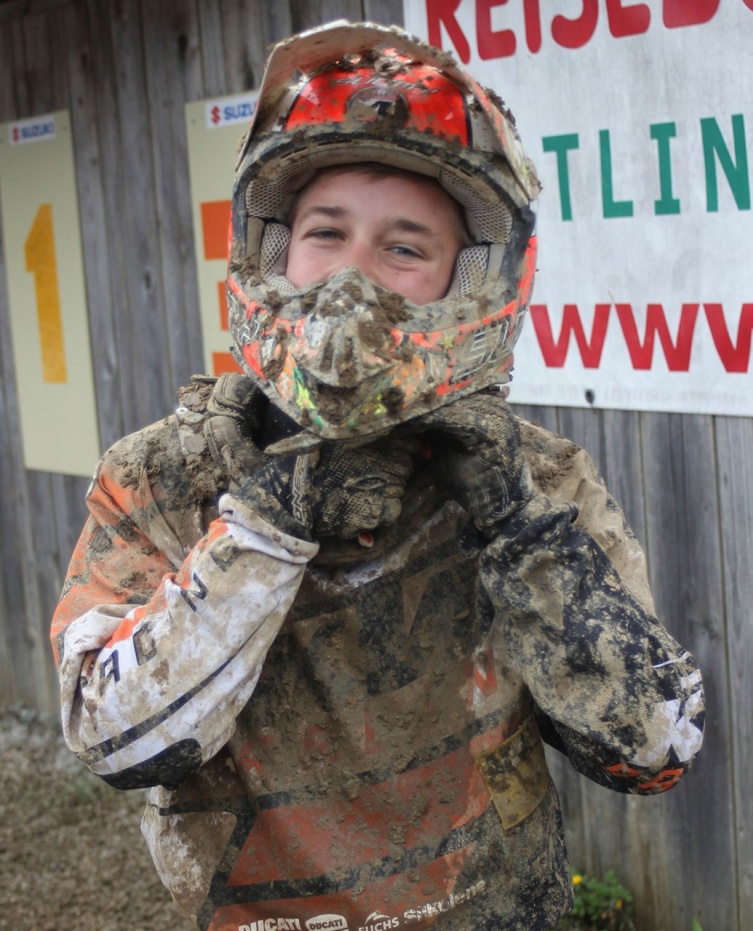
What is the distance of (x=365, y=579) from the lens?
1.91m

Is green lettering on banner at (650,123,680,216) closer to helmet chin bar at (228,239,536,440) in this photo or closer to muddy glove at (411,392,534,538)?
helmet chin bar at (228,239,536,440)

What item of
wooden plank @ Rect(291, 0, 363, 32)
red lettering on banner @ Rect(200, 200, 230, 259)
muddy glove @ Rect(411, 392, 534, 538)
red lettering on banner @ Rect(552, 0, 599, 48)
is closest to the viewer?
muddy glove @ Rect(411, 392, 534, 538)

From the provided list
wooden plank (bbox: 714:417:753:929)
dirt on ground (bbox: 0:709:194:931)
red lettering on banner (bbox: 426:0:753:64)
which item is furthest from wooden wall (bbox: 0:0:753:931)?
dirt on ground (bbox: 0:709:194:931)

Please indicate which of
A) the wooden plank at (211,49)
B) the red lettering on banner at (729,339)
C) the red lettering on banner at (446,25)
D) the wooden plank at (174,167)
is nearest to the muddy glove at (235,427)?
the red lettering on banner at (729,339)

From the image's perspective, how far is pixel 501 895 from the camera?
1.91 meters

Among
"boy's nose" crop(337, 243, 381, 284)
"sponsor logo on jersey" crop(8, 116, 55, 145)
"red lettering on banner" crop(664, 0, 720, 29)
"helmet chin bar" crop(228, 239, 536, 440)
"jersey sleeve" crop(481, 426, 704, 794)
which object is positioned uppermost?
"sponsor logo on jersey" crop(8, 116, 55, 145)

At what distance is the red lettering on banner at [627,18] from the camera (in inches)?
128

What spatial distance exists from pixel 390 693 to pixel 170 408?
3.35 meters

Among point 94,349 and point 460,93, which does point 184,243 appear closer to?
point 94,349

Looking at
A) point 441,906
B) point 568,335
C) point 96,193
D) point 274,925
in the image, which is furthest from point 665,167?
point 96,193

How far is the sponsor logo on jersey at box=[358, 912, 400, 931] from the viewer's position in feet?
6.10

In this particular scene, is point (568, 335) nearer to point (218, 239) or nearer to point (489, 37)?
point (489, 37)

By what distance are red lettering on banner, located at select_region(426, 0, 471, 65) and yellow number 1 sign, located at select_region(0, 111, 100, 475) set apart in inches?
86.7

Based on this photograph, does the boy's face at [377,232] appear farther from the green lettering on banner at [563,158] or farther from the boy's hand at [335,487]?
the green lettering on banner at [563,158]
